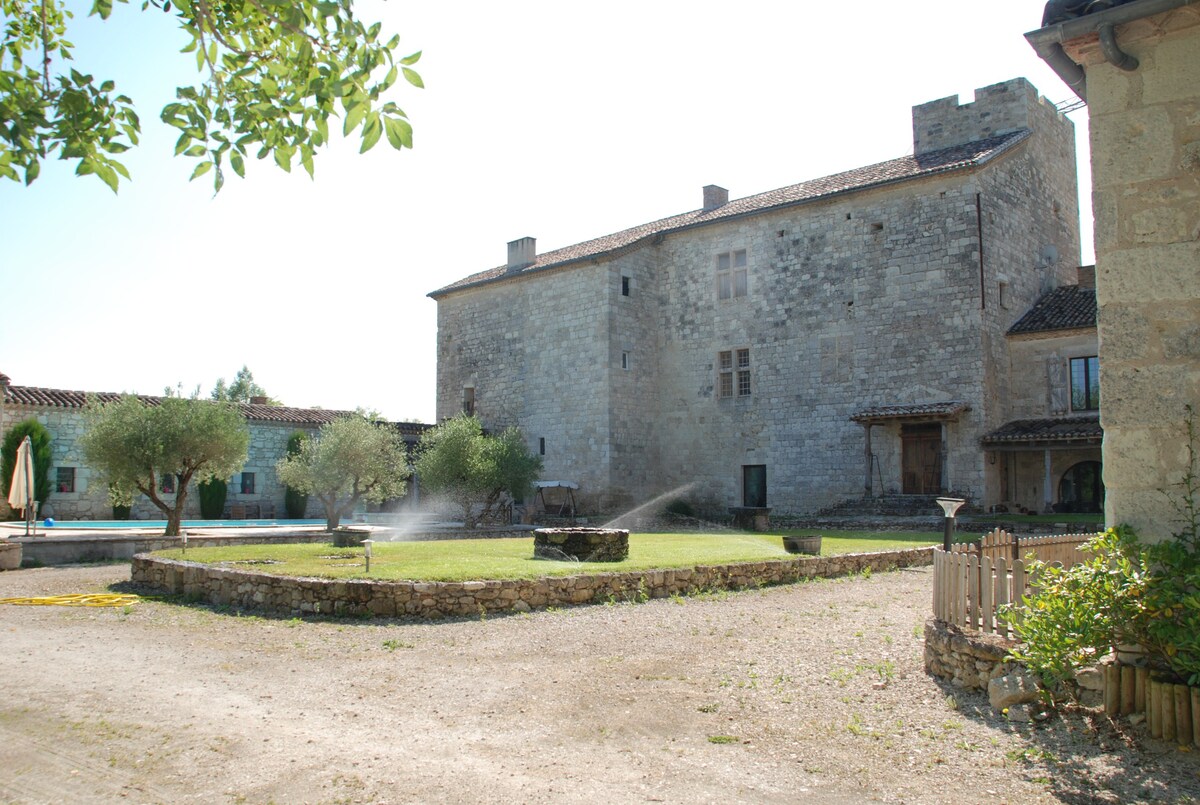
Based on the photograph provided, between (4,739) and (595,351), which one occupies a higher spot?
(595,351)

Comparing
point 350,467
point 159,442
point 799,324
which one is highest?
point 799,324

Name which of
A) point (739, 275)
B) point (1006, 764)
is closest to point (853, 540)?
point (739, 275)

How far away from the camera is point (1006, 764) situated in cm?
507

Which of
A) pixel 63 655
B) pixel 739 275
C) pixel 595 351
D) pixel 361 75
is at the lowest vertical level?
pixel 63 655

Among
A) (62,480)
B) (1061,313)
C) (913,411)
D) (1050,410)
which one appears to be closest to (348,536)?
(913,411)

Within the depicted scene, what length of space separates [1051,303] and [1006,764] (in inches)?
866

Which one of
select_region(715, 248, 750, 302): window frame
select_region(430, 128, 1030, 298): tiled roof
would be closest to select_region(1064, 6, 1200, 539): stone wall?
select_region(430, 128, 1030, 298): tiled roof

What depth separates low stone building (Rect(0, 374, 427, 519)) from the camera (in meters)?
27.4

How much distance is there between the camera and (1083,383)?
22.4 meters

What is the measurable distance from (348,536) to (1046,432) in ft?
Answer: 52.2

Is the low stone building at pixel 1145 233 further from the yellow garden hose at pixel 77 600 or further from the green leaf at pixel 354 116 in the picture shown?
the yellow garden hose at pixel 77 600

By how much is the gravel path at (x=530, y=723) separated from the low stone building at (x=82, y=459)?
19.6m

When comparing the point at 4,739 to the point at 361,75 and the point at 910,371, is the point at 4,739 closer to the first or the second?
the point at 361,75

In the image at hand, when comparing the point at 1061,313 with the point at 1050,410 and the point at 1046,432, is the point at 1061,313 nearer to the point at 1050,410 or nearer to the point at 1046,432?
the point at 1050,410
